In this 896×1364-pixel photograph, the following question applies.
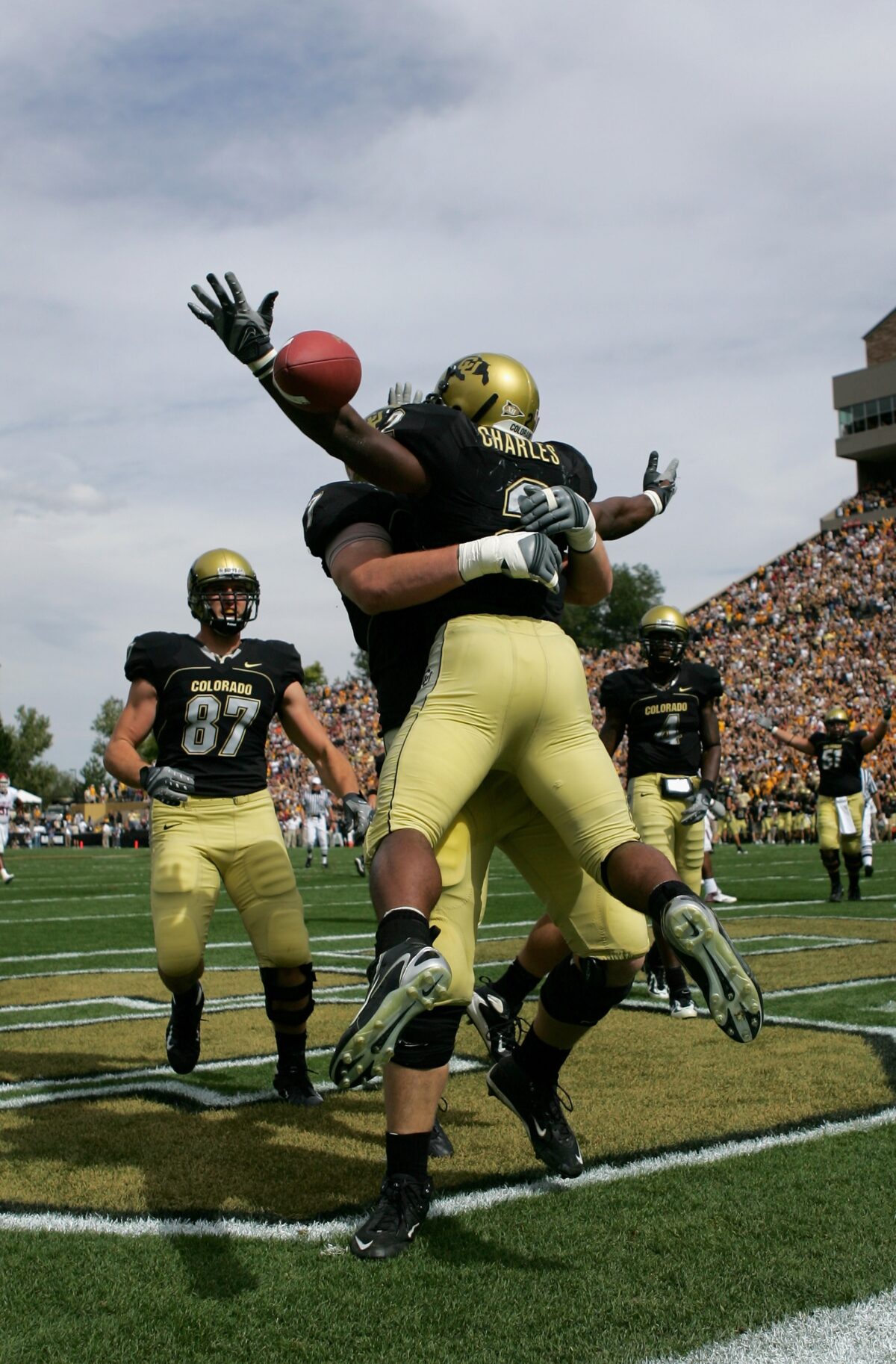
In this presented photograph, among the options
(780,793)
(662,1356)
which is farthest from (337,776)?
(780,793)

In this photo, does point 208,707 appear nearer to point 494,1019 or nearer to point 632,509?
point 494,1019

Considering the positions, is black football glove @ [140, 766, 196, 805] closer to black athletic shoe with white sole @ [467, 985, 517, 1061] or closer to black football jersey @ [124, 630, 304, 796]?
black football jersey @ [124, 630, 304, 796]

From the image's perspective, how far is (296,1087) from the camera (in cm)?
425

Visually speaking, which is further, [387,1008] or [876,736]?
[876,736]

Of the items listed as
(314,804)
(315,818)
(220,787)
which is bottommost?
(315,818)

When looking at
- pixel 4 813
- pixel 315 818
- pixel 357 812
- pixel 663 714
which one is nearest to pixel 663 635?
pixel 663 714

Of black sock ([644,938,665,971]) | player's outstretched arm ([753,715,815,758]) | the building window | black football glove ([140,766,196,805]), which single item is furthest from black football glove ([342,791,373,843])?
the building window

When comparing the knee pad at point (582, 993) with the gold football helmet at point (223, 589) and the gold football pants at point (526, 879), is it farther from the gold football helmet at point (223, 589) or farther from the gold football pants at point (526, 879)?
the gold football helmet at point (223, 589)

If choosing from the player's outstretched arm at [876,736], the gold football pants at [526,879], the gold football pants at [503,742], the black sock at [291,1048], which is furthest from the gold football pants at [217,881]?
the player's outstretched arm at [876,736]

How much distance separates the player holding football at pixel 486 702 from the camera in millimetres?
2654

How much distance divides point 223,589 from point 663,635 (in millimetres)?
2753

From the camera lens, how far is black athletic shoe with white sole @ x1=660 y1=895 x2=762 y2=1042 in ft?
8.47

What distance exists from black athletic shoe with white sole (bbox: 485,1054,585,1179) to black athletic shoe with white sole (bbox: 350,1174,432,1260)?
0.51m

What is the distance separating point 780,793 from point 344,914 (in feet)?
55.5
